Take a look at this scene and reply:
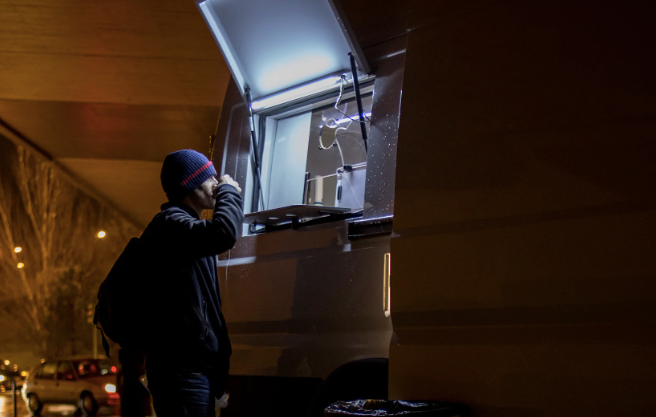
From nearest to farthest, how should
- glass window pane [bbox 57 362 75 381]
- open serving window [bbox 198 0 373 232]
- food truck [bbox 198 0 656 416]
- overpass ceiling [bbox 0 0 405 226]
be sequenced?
food truck [bbox 198 0 656 416], open serving window [bbox 198 0 373 232], overpass ceiling [bbox 0 0 405 226], glass window pane [bbox 57 362 75 381]

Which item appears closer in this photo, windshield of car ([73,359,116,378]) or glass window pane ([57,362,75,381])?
windshield of car ([73,359,116,378])

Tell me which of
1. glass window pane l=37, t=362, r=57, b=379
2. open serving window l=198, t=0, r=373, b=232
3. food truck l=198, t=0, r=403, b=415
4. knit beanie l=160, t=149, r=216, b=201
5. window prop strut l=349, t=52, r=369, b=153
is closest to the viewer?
food truck l=198, t=0, r=403, b=415

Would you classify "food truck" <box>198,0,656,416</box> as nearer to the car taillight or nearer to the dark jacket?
the dark jacket

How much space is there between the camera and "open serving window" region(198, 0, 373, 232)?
2.82 metres

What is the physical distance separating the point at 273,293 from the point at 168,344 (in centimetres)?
60

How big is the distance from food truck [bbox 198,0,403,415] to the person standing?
0.37 metres

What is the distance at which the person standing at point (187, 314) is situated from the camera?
221 centimetres

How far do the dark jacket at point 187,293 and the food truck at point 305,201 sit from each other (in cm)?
38

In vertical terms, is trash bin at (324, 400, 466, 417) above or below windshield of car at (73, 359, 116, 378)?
above

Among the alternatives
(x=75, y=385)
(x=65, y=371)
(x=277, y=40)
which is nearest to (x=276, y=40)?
(x=277, y=40)

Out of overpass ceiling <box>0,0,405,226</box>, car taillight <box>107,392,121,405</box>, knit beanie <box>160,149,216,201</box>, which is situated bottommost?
car taillight <box>107,392,121,405</box>

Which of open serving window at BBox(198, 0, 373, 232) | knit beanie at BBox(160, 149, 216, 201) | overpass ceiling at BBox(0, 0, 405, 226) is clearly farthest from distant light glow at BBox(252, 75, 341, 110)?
overpass ceiling at BBox(0, 0, 405, 226)

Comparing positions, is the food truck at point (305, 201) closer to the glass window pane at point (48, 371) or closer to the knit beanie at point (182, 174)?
the knit beanie at point (182, 174)

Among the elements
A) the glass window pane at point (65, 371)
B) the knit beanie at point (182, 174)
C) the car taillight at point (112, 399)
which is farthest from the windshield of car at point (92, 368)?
the knit beanie at point (182, 174)
